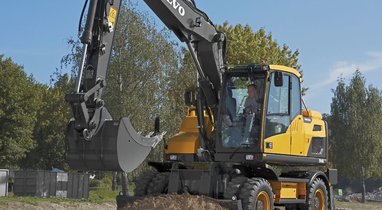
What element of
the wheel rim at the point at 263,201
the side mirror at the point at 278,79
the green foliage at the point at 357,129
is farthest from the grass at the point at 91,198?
the green foliage at the point at 357,129

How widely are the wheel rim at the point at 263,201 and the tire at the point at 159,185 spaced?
2239 millimetres

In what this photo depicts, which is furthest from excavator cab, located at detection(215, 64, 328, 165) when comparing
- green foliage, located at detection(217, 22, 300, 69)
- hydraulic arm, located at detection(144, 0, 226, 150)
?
green foliage, located at detection(217, 22, 300, 69)

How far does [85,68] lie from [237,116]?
3.73 metres

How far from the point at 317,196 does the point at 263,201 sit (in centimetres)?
273

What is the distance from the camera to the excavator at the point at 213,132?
11.0 meters

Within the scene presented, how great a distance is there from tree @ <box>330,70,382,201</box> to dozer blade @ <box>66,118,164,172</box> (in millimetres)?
49281

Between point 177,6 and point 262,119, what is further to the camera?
point 177,6

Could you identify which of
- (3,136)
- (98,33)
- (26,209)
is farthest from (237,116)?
(3,136)

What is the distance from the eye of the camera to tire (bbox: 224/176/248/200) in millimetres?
12523

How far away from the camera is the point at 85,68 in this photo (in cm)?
1138

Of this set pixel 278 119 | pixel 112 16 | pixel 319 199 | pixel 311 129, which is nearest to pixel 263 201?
pixel 278 119

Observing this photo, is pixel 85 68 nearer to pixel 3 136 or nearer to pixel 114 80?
pixel 114 80

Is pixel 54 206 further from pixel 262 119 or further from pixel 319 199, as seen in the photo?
pixel 262 119

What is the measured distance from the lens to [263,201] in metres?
13.0
